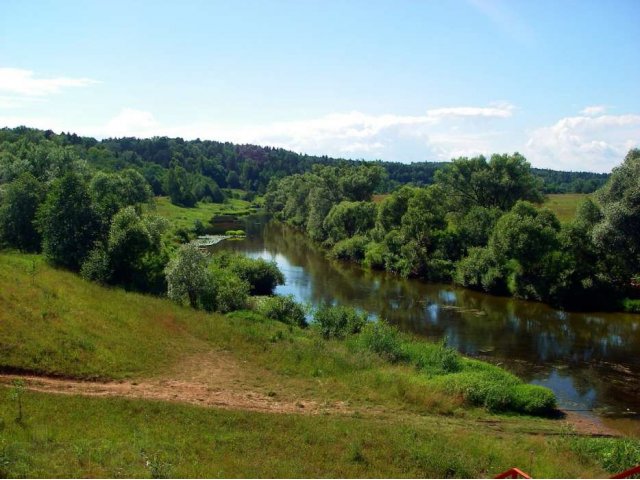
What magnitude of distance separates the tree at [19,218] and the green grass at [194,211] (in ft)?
97.2

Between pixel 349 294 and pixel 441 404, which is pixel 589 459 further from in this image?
pixel 349 294

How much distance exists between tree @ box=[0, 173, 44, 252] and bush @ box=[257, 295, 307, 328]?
2568 centimetres

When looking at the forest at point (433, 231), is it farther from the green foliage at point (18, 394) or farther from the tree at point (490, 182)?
the green foliage at point (18, 394)

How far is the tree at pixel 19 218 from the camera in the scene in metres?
50.1

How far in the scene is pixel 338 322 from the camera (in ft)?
116

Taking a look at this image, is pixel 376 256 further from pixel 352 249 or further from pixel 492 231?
pixel 492 231

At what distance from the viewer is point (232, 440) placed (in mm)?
17281

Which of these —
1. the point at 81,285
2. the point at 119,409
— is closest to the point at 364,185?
the point at 81,285

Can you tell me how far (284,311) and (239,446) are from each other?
70.4ft

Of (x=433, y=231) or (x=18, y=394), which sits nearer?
(x=18, y=394)

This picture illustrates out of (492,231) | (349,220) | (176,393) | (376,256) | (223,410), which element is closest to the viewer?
(223,410)

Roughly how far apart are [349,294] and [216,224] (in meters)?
65.8

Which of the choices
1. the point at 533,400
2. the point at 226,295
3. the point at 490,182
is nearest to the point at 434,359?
the point at 533,400

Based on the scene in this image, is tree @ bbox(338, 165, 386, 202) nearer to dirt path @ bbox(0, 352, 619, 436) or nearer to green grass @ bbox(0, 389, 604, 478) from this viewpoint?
dirt path @ bbox(0, 352, 619, 436)
